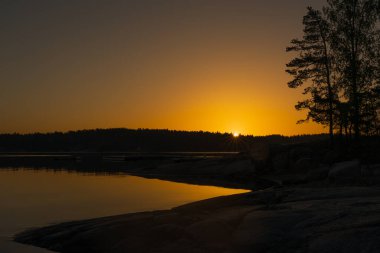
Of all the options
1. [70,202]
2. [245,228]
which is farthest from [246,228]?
[70,202]

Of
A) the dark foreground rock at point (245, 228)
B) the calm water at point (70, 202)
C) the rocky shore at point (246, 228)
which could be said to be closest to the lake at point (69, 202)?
the calm water at point (70, 202)

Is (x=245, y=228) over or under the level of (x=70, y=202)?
over

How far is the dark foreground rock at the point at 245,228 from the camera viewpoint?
13180mm

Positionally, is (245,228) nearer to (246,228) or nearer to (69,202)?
(246,228)

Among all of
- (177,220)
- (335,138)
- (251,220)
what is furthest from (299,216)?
(335,138)

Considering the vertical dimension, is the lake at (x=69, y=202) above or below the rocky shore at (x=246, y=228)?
below

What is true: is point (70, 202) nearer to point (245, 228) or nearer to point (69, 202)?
point (69, 202)

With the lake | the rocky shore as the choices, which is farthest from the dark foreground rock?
the lake

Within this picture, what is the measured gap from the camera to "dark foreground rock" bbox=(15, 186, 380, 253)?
519 inches

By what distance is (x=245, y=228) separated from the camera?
15148 millimetres

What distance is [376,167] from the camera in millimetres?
33438

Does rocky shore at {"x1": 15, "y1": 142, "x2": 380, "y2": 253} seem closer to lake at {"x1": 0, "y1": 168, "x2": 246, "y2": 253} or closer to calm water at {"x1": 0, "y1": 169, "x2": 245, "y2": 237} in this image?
lake at {"x1": 0, "y1": 168, "x2": 246, "y2": 253}

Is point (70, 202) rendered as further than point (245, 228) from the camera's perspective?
Yes

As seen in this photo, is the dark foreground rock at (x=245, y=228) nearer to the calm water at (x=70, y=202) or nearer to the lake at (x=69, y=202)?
the lake at (x=69, y=202)
